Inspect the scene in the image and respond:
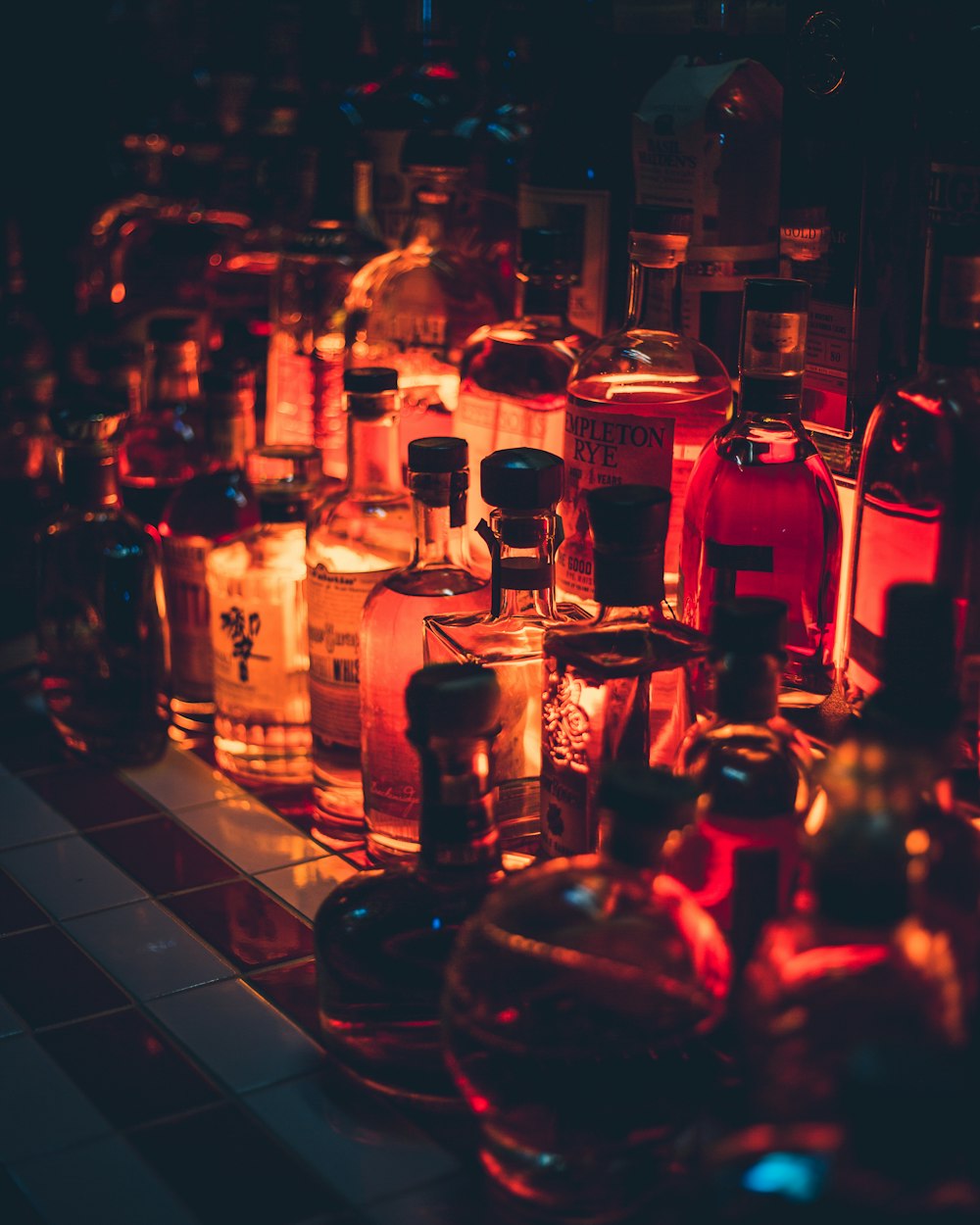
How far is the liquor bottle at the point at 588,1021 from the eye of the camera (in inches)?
26.0

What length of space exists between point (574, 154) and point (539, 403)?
196mm

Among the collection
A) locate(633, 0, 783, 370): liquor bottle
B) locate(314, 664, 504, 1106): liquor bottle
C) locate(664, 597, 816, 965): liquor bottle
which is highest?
locate(633, 0, 783, 370): liquor bottle

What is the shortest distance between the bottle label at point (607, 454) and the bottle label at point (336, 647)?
0.15 meters

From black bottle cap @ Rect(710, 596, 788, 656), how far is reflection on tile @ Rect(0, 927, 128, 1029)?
432 mm

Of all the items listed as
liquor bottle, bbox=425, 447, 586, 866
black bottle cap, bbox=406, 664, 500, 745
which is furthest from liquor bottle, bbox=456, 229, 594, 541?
black bottle cap, bbox=406, 664, 500, 745

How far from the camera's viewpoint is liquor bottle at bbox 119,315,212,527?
4.45 feet

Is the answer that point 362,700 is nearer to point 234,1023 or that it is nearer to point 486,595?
point 486,595

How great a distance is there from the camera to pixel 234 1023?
879 mm

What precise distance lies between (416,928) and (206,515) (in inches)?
21.7

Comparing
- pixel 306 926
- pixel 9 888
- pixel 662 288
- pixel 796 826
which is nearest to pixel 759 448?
pixel 662 288

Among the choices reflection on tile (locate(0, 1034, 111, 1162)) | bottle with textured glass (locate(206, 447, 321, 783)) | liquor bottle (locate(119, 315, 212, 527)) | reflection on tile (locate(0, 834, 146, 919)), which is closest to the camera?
reflection on tile (locate(0, 1034, 111, 1162))

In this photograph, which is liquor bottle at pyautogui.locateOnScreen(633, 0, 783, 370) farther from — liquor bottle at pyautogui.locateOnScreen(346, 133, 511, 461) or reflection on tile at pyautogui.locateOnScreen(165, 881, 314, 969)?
reflection on tile at pyautogui.locateOnScreen(165, 881, 314, 969)

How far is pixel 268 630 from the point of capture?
1.17 m

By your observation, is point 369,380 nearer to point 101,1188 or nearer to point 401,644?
point 401,644
